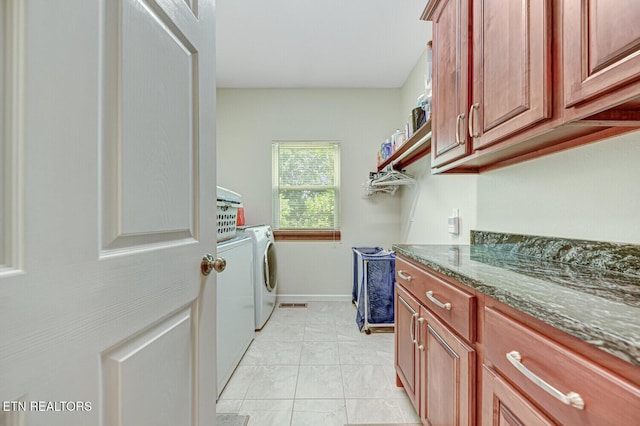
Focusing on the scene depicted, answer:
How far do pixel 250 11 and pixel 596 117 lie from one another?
2355mm

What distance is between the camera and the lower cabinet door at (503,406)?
2.14ft

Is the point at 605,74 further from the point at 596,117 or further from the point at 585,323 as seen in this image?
the point at 585,323

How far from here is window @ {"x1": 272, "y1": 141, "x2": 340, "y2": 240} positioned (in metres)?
3.78

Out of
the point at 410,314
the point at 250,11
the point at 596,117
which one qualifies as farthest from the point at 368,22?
the point at 410,314

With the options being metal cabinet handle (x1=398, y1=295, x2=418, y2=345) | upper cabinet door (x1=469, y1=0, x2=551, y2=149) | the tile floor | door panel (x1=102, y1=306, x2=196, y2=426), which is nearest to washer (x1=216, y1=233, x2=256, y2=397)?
the tile floor

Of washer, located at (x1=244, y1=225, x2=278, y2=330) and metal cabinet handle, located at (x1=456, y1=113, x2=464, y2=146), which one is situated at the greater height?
metal cabinet handle, located at (x1=456, y1=113, x2=464, y2=146)

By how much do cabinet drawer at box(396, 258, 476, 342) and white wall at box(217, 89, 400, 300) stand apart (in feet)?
7.30

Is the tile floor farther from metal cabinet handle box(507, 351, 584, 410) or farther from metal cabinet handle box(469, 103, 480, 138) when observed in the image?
metal cabinet handle box(469, 103, 480, 138)

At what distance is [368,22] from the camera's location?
2.47 meters

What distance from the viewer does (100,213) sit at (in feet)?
1.76

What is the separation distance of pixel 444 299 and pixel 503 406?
38 cm

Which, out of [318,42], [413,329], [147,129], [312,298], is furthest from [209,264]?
[312,298]

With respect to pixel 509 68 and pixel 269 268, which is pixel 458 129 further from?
pixel 269 268

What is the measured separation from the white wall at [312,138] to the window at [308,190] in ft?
0.36
